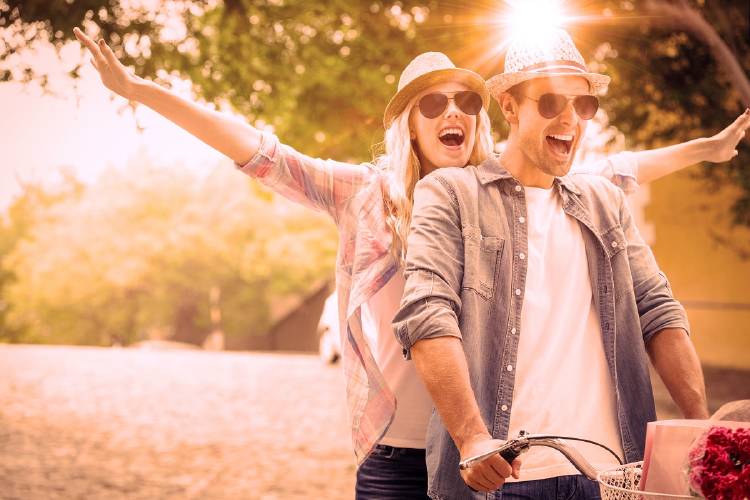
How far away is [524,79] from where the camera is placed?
2670 millimetres

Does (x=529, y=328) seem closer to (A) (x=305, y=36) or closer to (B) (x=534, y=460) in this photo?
(B) (x=534, y=460)

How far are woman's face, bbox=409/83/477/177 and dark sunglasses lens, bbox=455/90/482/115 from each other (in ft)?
0.05

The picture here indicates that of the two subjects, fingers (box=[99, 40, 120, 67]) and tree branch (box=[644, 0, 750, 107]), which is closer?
fingers (box=[99, 40, 120, 67])

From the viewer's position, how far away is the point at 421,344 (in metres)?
2.39

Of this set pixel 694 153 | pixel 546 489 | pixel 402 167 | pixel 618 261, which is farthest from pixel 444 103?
pixel 546 489

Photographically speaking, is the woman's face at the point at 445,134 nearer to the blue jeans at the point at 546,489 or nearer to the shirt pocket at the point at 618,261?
the shirt pocket at the point at 618,261

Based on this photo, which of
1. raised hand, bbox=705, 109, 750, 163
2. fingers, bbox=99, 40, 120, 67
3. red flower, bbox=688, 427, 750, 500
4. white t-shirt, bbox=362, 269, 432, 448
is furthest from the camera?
white t-shirt, bbox=362, 269, 432, 448

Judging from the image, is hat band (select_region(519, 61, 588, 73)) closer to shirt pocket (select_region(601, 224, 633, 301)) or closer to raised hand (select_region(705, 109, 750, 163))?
shirt pocket (select_region(601, 224, 633, 301))

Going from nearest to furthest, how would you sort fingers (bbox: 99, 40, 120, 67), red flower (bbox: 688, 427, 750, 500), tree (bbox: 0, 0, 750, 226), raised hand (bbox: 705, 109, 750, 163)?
red flower (bbox: 688, 427, 750, 500), fingers (bbox: 99, 40, 120, 67), raised hand (bbox: 705, 109, 750, 163), tree (bbox: 0, 0, 750, 226)

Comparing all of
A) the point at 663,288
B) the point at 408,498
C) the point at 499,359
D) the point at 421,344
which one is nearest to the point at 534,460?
the point at 499,359

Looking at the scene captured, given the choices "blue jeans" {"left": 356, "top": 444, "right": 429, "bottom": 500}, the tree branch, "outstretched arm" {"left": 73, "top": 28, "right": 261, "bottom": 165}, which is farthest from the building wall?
"outstretched arm" {"left": 73, "top": 28, "right": 261, "bottom": 165}

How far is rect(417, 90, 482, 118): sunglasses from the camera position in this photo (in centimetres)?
365

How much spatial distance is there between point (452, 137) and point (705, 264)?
1854cm

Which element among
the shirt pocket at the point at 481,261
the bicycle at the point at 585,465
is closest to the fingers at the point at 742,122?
the shirt pocket at the point at 481,261
